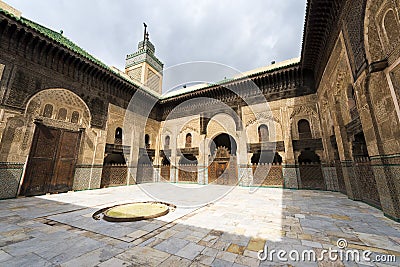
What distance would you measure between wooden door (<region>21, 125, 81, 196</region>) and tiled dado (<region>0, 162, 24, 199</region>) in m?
0.27

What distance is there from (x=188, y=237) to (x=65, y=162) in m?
7.78

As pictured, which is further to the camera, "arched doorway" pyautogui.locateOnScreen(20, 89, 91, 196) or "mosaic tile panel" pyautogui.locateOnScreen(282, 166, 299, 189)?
"mosaic tile panel" pyautogui.locateOnScreen(282, 166, 299, 189)

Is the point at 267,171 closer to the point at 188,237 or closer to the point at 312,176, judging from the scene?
the point at 312,176

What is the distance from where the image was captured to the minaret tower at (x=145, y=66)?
1827 cm

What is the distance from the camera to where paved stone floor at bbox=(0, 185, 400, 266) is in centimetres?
212

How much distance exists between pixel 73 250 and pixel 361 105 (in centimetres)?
641

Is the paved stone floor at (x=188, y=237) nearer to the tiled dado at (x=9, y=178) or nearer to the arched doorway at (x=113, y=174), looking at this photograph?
the tiled dado at (x=9, y=178)

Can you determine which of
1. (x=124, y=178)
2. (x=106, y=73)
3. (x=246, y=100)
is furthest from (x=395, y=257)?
(x=106, y=73)

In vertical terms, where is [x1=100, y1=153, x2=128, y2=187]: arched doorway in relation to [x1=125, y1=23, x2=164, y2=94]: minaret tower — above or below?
below

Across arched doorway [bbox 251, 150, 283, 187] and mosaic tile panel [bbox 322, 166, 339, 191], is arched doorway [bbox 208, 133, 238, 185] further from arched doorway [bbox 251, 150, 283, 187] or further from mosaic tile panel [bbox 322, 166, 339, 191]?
mosaic tile panel [bbox 322, 166, 339, 191]

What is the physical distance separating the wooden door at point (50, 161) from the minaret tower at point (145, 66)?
1120 centimetres

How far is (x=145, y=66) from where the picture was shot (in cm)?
1831

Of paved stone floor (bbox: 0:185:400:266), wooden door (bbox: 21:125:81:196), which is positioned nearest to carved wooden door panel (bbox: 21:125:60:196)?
wooden door (bbox: 21:125:81:196)

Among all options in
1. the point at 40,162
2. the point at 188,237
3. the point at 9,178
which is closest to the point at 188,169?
the point at 40,162
